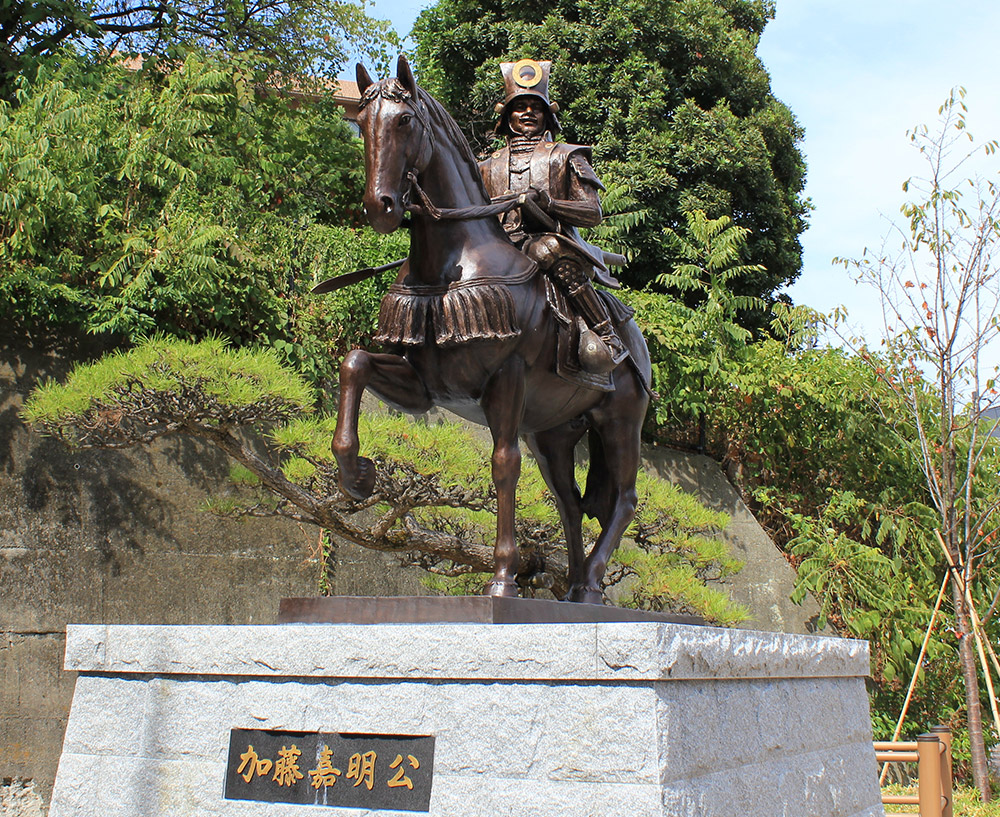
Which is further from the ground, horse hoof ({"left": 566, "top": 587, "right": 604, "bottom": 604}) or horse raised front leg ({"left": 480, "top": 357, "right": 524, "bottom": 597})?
horse raised front leg ({"left": 480, "top": 357, "right": 524, "bottom": 597})

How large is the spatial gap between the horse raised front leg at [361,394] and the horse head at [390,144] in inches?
18.8

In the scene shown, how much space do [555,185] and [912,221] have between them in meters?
5.78

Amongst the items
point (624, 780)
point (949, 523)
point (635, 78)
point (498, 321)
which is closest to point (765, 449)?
point (949, 523)

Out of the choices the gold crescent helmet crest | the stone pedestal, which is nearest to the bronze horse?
the stone pedestal

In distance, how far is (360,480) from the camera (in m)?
3.36

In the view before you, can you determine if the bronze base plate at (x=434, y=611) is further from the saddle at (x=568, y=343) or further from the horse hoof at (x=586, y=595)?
the saddle at (x=568, y=343)

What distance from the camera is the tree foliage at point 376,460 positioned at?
5.72m

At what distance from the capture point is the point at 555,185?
403cm

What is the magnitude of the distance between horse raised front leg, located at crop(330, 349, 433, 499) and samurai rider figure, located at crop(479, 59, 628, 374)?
2.45ft

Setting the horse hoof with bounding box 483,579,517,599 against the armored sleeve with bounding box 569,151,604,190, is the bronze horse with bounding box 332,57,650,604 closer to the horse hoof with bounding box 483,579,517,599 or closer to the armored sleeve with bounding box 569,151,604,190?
the horse hoof with bounding box 483,579,517,599

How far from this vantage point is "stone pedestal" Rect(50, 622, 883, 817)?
2.53 meters

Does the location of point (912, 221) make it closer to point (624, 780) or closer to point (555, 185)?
point (555, 185)

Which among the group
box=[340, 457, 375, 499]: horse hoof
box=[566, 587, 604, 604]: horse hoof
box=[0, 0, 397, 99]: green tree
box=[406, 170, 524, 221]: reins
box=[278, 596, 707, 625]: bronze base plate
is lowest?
box=[278, 596, 707, 625]: bronze base plate

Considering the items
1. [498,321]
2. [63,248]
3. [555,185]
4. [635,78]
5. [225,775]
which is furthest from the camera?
[635,78]
